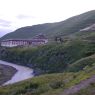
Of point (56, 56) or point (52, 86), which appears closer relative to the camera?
point (52, 86)

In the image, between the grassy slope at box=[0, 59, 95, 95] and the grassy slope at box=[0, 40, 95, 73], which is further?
the grassy slope at box=[0, 40, 95, 73]

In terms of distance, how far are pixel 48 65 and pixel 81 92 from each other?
111766 millimetres

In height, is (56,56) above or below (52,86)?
below

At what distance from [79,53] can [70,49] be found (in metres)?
12.1

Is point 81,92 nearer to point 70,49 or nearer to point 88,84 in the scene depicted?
point 88,84

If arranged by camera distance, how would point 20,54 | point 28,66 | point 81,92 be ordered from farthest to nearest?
1. point 20,54
2. point 28,66
3. point 81,92

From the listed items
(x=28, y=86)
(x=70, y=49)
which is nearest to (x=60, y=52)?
(x=70, y=49)

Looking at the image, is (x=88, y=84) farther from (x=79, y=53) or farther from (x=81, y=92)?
(x=79, y=53)

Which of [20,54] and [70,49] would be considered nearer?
[70,49]

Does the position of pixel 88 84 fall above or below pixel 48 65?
above

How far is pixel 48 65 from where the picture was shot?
469 ft

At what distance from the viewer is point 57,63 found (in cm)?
13550

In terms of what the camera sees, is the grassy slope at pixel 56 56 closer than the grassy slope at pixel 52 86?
No

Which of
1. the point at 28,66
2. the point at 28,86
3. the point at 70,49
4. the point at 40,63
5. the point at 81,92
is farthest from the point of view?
the point at 28,66
